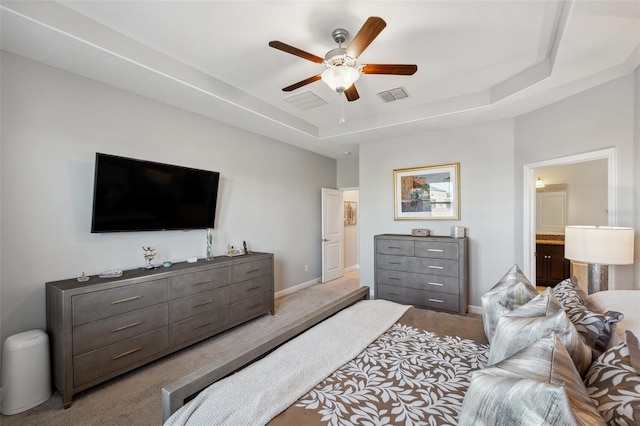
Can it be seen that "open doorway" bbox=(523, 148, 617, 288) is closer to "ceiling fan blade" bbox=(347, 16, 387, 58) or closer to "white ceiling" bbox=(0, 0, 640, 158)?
"white ceiling" bbox=(0, 0, 640, 158)

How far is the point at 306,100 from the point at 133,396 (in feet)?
11.4

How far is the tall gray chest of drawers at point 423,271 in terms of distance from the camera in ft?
12.0

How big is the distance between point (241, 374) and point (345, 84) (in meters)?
2.07

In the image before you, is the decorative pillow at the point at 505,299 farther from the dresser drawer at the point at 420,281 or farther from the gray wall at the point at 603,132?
the dresser drawer at the point at 420,281

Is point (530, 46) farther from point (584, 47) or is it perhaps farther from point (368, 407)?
point (368, 407)

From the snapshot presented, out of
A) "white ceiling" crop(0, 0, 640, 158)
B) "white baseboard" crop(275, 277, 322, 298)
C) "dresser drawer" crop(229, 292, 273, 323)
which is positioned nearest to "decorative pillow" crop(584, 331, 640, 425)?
"white ceiling" crop(0, 0, 640, 158)

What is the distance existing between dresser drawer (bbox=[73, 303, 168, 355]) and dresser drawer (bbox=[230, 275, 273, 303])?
2.72 ft

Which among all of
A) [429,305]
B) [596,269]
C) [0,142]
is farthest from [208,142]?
[596,269]

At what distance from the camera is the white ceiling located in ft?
6.55

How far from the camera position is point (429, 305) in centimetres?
385

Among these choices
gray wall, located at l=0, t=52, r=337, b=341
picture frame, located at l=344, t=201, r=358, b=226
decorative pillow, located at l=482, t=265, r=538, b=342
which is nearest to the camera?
decorative pillow, located at l=482, t=265, r=538, b=342

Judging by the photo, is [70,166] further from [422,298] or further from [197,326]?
[422,298]

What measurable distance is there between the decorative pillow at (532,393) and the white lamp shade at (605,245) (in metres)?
1.89

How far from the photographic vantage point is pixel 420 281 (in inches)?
153
